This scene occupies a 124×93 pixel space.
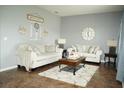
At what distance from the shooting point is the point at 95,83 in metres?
3.25

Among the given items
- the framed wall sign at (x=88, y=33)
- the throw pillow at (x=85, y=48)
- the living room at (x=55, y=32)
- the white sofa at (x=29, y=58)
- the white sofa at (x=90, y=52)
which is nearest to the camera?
the living room at (x=55, y=32)

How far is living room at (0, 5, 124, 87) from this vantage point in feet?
12.1

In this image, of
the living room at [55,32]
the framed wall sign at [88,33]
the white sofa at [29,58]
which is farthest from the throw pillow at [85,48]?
the white sofa at [29,58]

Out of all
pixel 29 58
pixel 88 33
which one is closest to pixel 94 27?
pixel 88 33

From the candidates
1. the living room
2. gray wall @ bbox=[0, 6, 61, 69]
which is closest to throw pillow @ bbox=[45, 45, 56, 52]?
the living room

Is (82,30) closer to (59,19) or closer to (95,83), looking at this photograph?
(59,19)

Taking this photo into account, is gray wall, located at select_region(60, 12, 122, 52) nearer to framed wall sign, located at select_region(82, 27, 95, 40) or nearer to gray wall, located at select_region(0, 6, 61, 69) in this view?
framed wall sign, located at select_region(82, 27, 95, 40)

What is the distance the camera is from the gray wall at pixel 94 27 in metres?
5.98

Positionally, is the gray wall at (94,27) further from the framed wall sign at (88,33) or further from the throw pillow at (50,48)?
the throw pillow at (50,48)

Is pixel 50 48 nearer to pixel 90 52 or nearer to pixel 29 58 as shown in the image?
pixel 29 58

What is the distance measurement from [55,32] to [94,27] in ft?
7.36

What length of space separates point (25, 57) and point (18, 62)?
1.64ft

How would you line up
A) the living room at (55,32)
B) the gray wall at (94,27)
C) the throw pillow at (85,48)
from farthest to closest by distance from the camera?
the throw pillow at (85,48) < the gray wall at (94,27) < the living room at (55,32)
